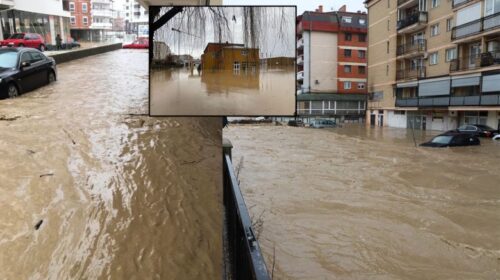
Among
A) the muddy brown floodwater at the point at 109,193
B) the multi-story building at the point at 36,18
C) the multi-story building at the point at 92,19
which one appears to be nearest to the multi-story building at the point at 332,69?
the multi-story building at the point at 36,18

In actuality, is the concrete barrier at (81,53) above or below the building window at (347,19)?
below

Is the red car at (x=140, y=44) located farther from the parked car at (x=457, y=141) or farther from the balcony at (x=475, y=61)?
the balcony at (x=475, y=61)

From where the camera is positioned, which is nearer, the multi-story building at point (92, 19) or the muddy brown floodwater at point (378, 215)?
the muddy brown floodwater at point (378, 215)

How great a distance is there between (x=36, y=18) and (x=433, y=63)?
98.0 ft

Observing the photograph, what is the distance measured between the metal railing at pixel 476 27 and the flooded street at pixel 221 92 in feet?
97.7

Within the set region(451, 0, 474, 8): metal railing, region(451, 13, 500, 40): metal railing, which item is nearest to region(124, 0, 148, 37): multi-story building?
region(451, 13, 500, 40): metal railing

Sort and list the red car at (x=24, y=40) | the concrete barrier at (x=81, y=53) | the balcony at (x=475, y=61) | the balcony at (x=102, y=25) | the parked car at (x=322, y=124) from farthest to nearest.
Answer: the parked car at (x=322, y=124) → the balcony at (x=475, y=61) → the red car at (x=24, y=40) → the concrete barrier at (x=81, y=53) → the balcony at (x=102, y=25)

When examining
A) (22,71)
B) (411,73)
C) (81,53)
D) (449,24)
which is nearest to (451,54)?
(449,24)

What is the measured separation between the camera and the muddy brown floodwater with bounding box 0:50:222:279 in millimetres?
2988

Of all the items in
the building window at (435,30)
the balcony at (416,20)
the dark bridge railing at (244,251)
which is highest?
the balcony at (416,20)

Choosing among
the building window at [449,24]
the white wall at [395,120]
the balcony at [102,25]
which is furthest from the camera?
the white wall at [395,120]

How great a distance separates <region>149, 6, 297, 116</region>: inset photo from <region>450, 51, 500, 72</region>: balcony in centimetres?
2971

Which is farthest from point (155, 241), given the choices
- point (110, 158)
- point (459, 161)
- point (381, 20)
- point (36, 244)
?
point (381, 20)

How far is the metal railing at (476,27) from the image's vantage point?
1023 inches
